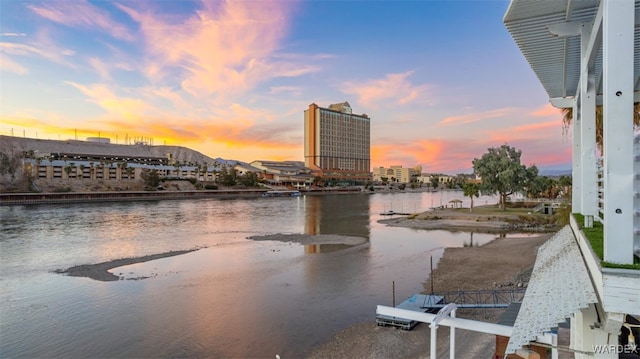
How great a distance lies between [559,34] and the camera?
22.4ft

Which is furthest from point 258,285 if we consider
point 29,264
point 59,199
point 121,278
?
point 59,199

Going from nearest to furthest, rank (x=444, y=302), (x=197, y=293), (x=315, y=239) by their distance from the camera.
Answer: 1. (x=444, y=302)
2. (x=197, y=293)
3. (x=315, y=239)

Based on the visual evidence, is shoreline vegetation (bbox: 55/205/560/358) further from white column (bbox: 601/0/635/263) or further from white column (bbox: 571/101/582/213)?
white column (bbox: 601/0/635/263)

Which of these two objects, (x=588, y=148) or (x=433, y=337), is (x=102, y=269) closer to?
(x=433, y=337)

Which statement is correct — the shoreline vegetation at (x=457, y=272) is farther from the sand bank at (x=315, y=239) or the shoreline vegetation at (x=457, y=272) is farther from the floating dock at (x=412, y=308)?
the floating dock at (x=412, y=308)

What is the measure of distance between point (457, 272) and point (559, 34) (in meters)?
20.6

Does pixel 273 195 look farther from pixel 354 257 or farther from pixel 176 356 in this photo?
pixel 176 356

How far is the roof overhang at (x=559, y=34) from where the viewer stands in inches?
241

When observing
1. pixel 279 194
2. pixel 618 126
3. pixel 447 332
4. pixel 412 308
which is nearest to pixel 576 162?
pixel 618 126

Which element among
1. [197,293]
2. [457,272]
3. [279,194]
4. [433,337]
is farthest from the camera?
[279,194]

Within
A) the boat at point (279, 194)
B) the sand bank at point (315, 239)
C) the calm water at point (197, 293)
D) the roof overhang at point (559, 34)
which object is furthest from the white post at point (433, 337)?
the boat at point (279, 194)

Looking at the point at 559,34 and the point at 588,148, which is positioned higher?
the point at 559,34

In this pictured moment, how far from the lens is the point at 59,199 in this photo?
3723 inches

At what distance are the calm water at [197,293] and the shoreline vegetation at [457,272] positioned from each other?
107cm
